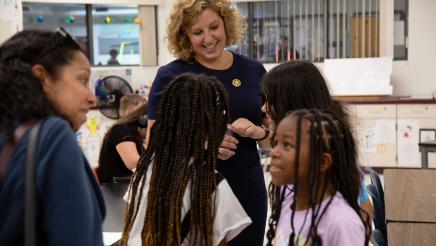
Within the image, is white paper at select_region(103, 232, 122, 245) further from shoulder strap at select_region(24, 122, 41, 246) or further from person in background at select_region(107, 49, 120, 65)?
person in background at select_region(107, 49, 120, 65)

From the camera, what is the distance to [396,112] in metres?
6.30

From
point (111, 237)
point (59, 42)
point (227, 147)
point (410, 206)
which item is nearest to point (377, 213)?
point (410, 206)

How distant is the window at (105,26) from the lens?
23.6 feet

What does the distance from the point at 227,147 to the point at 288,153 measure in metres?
0.50

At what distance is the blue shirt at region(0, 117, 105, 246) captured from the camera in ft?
3.03

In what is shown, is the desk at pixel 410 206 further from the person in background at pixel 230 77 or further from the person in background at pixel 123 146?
the person in background at pixel 123 146

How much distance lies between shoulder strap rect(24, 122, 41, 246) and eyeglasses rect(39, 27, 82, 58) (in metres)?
0.20

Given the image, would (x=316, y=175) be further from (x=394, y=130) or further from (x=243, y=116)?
(x=394, y=130)

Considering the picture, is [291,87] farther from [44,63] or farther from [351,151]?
[44,63]

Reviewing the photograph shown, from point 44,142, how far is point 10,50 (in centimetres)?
22

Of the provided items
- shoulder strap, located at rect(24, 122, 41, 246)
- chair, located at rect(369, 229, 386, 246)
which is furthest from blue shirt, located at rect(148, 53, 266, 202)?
shoulder strap, located at rect(24, 122, 41, 246)

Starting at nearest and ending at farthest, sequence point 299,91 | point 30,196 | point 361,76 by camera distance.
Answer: point 30,196, point 299,91, point 361,76

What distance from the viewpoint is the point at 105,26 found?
24.7 ft

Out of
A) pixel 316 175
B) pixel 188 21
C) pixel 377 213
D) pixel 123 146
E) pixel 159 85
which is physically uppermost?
pixel 188 21
